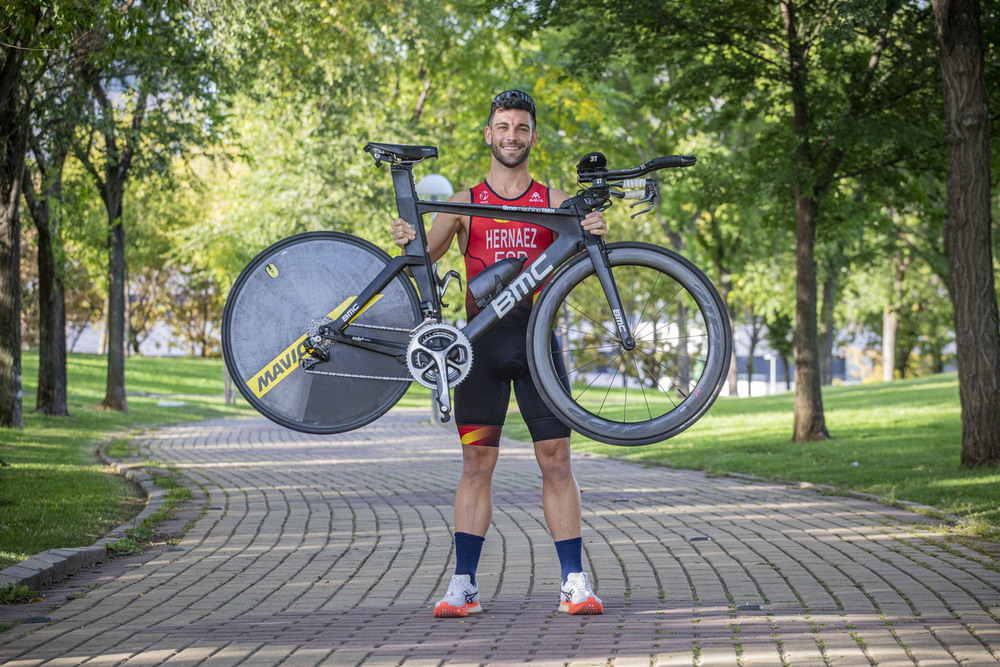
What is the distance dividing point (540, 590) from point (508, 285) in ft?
6.48

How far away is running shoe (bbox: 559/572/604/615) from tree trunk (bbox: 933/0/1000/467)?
24.5 feet

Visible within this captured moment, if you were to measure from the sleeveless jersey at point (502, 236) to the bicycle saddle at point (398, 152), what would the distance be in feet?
1.32

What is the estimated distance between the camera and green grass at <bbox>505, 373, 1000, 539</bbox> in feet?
33.0

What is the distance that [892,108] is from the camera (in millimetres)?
14727

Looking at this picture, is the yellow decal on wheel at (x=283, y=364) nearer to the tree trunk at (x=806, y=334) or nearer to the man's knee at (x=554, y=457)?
the man's knee at (x=554, y=457)

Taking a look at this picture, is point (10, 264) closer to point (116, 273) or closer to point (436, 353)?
point (116, 273)

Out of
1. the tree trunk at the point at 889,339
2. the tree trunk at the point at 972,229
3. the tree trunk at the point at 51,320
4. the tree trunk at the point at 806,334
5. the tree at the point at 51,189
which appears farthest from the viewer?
the tree trunk at the point at 889,339

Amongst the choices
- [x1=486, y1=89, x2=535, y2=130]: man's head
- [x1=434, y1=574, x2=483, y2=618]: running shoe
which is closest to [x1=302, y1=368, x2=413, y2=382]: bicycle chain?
[x1=434, y1=574, x2=483, y2=618]: running shoe

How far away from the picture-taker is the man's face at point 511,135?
508cm

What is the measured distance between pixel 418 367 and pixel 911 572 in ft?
11.4

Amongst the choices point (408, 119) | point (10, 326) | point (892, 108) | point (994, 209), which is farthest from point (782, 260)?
point (10, 326)

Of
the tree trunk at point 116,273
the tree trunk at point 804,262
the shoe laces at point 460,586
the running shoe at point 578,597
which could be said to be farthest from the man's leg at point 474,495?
the tree trunk at point 116,273

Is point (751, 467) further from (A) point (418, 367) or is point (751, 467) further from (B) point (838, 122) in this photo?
(A) point (418, 367)

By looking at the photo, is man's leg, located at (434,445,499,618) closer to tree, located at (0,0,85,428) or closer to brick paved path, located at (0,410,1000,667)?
brick paved path, located at (0,410,1000,667)
